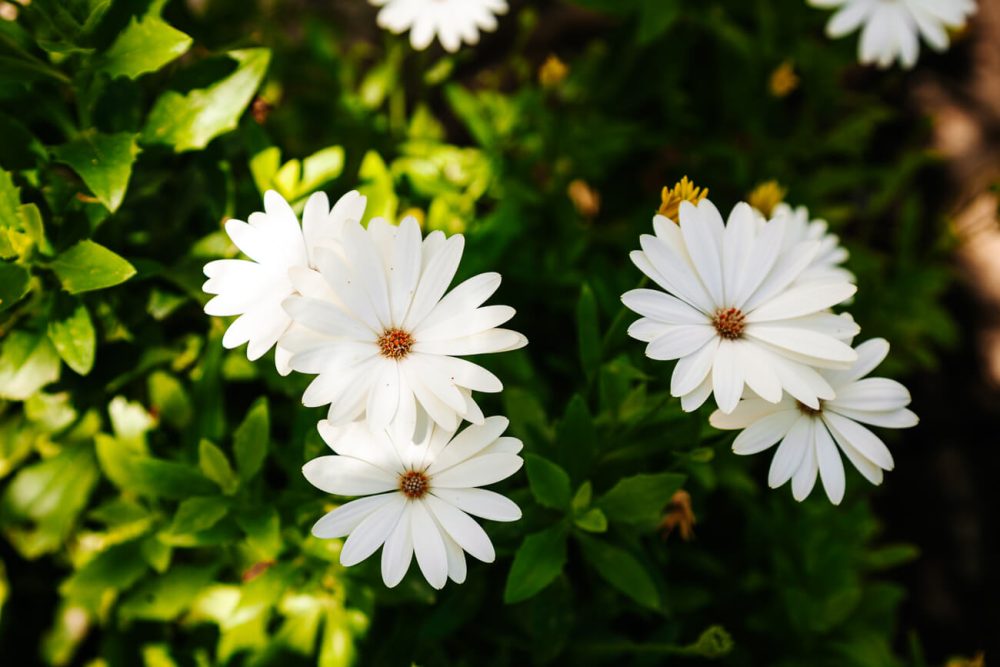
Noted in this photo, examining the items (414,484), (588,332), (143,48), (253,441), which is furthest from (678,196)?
(143,48)

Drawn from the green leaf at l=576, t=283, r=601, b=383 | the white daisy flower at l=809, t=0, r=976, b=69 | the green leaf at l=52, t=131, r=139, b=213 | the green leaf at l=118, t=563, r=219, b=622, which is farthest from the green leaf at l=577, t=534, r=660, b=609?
the white daisy flower at l=809, t=0, r=976, b=69

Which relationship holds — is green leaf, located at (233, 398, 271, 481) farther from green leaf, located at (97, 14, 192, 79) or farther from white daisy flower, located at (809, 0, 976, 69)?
white daisy flower, located at (809, 0, 976, 69)

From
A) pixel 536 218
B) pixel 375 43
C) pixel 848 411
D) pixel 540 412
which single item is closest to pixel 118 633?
pixel 540 412

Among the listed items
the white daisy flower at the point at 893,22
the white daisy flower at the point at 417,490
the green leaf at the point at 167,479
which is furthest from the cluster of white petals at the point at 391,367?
the white daisy flower at the point at 893,22

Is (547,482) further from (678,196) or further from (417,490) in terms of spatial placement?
(678,196)

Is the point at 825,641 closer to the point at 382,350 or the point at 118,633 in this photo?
the point at 382,350

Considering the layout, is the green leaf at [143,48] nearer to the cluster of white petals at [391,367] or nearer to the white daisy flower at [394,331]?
the cluster of white petals at [391,367]
